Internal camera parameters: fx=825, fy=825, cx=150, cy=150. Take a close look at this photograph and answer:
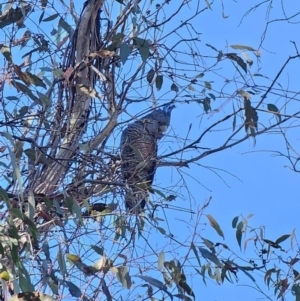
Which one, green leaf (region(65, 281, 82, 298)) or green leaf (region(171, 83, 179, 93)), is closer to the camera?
A: green leaf (region(65, 281, 82, 298))

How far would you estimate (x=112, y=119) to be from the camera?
2.73 meters

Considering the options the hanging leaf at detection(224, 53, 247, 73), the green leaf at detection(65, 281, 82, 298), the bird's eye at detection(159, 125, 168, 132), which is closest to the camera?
the green leaf at detection(65, 281, 82, 298)

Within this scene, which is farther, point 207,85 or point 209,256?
point 207,85

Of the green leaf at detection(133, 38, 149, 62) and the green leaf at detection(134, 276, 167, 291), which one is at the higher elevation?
the green leaf at detection(133, 38, 149, 62)

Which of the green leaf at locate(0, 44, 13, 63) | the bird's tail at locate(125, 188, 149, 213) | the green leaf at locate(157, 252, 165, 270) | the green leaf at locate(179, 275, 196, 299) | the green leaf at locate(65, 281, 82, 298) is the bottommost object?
the green leaf at locate(65, 281, 82, 298)

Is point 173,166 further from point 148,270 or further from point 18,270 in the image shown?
point 18,270

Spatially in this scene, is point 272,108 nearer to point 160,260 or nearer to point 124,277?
point 160,260

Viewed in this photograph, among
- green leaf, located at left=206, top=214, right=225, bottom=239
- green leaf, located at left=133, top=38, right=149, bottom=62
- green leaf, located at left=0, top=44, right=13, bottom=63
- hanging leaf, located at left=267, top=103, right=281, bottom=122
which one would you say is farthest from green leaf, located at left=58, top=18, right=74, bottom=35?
green leaf, located at left=206, top=214, right=225, bottom=239

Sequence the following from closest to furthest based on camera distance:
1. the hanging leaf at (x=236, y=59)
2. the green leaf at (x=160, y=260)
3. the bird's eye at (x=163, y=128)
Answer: the green leaf at (x=160, y=260), the hanging leaf at (x=236, y=59), the bird's eye at (x=163, y=128)

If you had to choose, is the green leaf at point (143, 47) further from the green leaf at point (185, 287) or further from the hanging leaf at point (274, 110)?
the green leaf at point (185, 287)

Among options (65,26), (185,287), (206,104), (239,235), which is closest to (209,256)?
(185,287)

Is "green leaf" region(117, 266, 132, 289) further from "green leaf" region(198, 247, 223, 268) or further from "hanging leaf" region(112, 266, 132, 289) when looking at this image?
"green leaf" region(198, 247, 223, 268)

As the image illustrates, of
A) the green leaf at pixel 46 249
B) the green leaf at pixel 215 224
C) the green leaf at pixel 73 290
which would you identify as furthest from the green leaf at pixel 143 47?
the green leaf at pixel 73 290

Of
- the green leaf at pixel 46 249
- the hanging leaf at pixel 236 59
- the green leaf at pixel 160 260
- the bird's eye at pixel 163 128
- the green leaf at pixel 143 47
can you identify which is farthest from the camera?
the bird's eye at pixel 163 128
